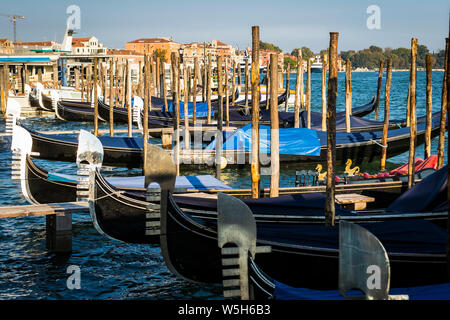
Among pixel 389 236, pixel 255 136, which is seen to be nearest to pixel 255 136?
pixel 255 136

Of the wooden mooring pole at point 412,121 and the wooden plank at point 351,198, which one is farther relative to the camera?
the wooden mooring pole at point 412,121

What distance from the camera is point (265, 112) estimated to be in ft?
69.7

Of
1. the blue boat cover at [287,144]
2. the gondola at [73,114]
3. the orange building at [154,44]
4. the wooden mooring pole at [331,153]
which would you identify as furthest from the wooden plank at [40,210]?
the orange building at [154,44]

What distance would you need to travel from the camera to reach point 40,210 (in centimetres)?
831

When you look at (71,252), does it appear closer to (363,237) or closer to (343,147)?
(363,237)

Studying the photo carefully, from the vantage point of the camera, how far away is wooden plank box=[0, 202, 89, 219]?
8172 millimetres

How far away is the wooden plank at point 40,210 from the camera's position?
8172 millimetres

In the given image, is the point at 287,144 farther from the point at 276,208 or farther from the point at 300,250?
the point at 300,250

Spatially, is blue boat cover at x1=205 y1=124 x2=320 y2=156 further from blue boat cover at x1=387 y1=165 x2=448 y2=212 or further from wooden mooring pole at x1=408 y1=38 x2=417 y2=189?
blue boat cover at x1=387 y1=165 x2=448 y2=212

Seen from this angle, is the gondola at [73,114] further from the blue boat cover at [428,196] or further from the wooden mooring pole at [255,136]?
the blue boat cover at [428,196]

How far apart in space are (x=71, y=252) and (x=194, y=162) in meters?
6.03

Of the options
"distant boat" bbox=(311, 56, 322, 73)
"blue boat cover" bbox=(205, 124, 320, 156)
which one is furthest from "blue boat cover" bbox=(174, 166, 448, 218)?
"distant boat" bbox=(311, 56, 322, 73)

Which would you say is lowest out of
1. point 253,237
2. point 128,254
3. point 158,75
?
point 128,254
